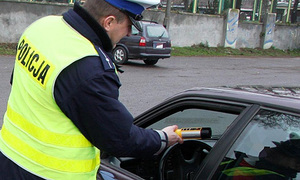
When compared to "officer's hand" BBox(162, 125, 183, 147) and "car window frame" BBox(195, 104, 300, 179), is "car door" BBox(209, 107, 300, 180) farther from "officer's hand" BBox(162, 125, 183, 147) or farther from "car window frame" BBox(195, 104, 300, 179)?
"officer's hand" BBox(162, 125, 183, 147)

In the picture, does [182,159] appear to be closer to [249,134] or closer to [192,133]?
[192,133]

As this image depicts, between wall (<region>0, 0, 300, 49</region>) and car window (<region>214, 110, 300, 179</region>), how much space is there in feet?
53.7

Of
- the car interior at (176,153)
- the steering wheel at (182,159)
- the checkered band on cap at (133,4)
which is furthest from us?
the steering wheel at (182,159)

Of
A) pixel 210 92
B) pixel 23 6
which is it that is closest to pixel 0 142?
pixel 210 92

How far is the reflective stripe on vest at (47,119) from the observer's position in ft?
5.27

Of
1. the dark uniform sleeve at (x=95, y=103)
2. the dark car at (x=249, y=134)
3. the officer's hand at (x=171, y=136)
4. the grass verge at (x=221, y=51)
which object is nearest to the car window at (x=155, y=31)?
the grass verge at (x=221, y=51)

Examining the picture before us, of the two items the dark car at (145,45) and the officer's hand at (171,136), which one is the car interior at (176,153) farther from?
the dark car at (145,45)

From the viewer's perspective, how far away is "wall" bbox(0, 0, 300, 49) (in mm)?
16797

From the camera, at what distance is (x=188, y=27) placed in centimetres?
2281

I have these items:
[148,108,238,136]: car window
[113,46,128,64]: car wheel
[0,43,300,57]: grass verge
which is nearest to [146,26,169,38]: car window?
[113,46,128,64]: car wheel

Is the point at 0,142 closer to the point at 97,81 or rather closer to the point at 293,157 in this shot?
the point at 97,81

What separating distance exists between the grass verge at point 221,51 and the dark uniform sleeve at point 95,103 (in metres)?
15.2

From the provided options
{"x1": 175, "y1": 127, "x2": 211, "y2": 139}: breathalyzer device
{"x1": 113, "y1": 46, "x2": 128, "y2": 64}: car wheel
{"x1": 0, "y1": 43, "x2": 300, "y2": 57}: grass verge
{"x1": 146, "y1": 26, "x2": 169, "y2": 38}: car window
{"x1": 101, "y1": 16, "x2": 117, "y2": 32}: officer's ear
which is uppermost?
{"x1": 101, "y1": 16, "x2": 117, "y2": 32}: officer's ear

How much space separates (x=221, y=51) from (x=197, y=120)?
2131cm
